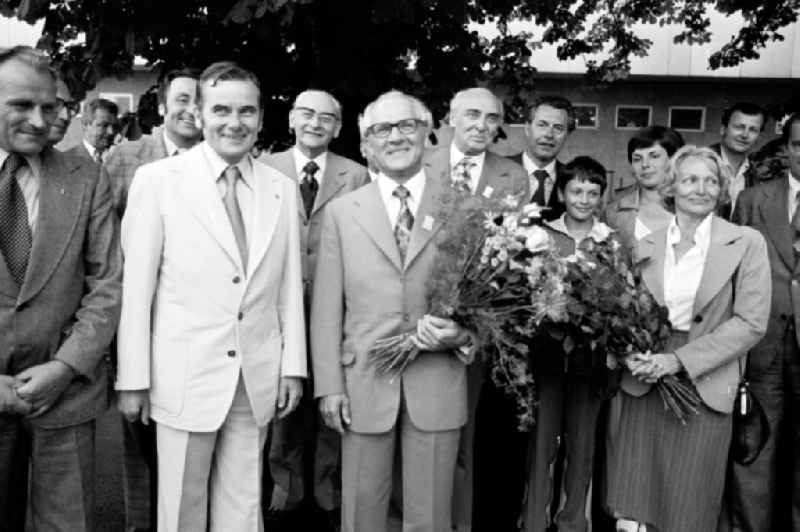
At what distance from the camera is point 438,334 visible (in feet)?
12.0

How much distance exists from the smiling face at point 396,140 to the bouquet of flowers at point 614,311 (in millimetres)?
897

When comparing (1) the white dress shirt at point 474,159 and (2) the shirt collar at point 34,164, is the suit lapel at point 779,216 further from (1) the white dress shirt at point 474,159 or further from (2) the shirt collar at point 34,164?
(2) the shirt collar at point 34,164

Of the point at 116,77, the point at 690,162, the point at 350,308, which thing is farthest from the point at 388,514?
the point at 116,77

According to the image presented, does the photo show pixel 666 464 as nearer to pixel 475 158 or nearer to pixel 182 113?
pixel 475 158

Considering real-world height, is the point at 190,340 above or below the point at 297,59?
below

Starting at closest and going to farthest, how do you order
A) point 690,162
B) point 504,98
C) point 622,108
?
1. point 690,162
2. point 504,98
3. point 622,108

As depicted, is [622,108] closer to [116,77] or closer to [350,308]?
[116,77]

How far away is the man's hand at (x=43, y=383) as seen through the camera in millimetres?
3266

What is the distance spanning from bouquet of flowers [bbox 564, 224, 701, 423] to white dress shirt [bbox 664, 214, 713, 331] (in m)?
0.14

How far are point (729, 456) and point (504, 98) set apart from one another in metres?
7.23

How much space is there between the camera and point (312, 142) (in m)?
5.10

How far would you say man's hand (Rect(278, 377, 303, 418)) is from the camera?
3869 millimetres

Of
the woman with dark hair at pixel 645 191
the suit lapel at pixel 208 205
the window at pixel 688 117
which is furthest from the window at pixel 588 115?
the suit lapel at pixel 208 205

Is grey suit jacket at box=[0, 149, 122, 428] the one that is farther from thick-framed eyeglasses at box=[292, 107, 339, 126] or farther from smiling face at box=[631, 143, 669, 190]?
smiling face at box=[631, 143, 669, 190]
